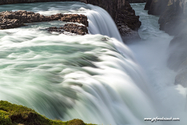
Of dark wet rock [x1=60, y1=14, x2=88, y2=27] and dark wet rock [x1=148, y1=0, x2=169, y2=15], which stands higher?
dark wet rock [x1=60, y1=14, x2=88, y2=27]

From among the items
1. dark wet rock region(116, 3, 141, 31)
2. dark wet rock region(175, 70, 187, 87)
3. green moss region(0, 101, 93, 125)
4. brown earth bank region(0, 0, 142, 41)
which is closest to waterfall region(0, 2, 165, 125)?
green moss region(0, 101, 93, 125)

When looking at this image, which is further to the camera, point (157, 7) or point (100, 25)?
point (157, 7)

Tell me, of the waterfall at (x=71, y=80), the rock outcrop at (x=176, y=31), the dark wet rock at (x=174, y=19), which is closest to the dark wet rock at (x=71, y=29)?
the waterfall at (x=71, y=80)

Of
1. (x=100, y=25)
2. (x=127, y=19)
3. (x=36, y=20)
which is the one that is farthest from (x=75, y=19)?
(x=127, y=19)

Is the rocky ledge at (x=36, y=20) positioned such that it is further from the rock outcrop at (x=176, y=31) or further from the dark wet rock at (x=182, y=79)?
the rock outcrop at (x=176, y=31)

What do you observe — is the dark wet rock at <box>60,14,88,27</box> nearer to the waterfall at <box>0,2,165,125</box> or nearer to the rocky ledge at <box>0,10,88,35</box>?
the rocky ledge at <box>0,10,88,35</box>

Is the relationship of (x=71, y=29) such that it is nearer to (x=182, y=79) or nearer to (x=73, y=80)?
(x=73, y=80)

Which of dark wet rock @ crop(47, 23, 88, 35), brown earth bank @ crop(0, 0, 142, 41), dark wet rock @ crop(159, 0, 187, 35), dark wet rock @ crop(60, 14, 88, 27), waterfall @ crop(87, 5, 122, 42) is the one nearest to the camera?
dark wet rock @ crop(47, 23, 88, 35)

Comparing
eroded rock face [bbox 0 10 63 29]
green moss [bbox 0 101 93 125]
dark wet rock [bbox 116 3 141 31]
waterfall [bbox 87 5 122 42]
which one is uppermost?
green moss [bbox 0 101 93 125]

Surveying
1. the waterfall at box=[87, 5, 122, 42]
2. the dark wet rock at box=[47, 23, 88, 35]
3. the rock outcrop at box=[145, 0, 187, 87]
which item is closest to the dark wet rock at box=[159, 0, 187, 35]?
the rock outcrop at box=[145, 0, 187, 87]

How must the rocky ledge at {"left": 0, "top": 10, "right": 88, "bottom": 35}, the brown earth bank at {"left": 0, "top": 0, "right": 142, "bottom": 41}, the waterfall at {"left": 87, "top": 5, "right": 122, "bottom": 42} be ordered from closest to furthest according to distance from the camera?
1. the rocky ledge at {"left": 0, "top": 10, "right": 88, "bottom": 35}
2. the waterfall at {"left": 87, "top": 5, "right": 122, "bottom": 42}
3. the brown earth bank at {"left": 0, "top": 0, "right": 142, "bottom": 41}

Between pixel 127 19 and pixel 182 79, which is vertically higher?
pixel 182 79

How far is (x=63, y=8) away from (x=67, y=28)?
6.19 metres

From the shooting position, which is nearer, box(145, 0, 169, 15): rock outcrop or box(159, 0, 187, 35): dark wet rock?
box(159, 0, 187, 35): dark wet rock
